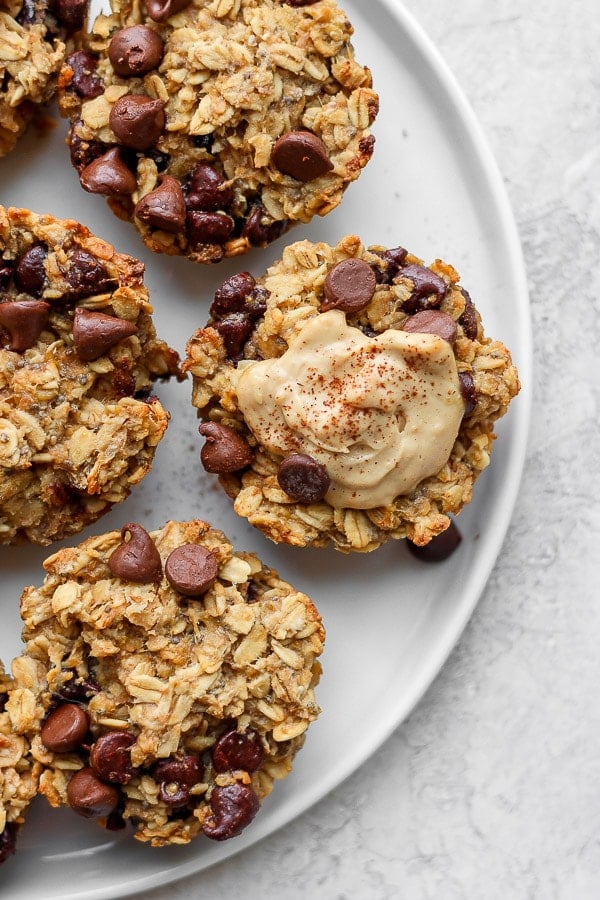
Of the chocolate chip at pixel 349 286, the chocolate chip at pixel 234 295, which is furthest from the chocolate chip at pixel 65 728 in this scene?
the chocolate chip at pixel 349 286

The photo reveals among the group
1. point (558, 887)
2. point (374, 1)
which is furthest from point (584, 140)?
point (558, 887)

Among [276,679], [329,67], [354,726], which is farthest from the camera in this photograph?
[354,726]

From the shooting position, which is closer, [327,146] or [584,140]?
[327,146]

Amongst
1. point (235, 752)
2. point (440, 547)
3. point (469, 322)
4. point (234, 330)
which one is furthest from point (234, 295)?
point (235, 752)

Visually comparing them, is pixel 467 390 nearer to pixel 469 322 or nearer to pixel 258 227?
pixel 469 322

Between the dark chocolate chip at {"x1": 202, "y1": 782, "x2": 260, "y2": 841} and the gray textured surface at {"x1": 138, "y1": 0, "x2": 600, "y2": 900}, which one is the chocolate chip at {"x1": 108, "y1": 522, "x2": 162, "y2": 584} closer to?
the dark chocolate chip at {"x1": 202, "y1": 782, "x2": 260, "y2": 841}

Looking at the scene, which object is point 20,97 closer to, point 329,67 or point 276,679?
point 329,67

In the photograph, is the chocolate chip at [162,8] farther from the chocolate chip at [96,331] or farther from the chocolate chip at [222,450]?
the chocolate chip at [222,450]
